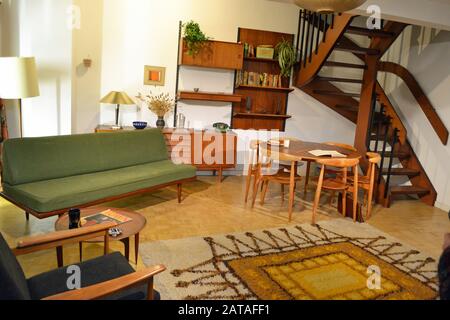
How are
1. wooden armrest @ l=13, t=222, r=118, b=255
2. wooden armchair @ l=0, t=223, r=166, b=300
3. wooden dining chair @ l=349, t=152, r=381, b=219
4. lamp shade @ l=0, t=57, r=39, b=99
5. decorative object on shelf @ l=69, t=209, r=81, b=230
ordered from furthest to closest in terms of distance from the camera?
wooden dining chair @ l=349, t=152, r=381, b=219 < lamp shade @ l=0, t=57, r=39, b=99 < decorative object on shelf @ l=69, t=209, r=81, b=230 < wooden armrest @ l=13, t=222, r=118, b=255 < wooden armchair @ l=0, t=223, r=166, b=300

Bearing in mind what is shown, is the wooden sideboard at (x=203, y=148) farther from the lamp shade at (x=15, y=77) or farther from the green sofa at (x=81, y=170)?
the lamp shade at (x=15, y=77)

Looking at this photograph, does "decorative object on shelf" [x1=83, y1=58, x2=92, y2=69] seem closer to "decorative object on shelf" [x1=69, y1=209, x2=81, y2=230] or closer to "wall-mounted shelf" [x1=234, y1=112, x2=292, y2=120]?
"wall-mounted shelf" [x1=234, y1=112, x2=292, y2=120]

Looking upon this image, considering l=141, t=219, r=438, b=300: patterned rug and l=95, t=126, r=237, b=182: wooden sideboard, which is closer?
l=141, t=219, r=438, b=300: patterned rug

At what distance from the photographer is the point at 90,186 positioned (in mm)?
3465

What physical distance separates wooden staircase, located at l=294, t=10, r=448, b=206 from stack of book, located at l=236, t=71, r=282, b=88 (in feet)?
1.06

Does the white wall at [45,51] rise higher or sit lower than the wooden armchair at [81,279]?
higher

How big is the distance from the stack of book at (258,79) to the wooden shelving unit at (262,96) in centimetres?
Result: 6

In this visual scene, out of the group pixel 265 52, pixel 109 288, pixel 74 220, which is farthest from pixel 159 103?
pixel 109 288

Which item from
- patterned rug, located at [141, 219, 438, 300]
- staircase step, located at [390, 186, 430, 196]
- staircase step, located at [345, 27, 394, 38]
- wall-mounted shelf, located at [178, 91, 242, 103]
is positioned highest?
staircase step, located at [345, 27, 394, 38]

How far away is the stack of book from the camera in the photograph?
228 inches

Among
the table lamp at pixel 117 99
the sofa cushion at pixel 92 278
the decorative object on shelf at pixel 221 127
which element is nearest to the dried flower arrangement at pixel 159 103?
the table lamp at pixel 117 99

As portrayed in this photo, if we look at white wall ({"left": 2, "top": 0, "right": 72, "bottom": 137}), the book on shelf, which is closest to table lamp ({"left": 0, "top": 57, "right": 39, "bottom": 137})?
white wall ({"left": 2, "top": 0, "right": 72, "bottom": 137})

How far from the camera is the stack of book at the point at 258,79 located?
5789mm
